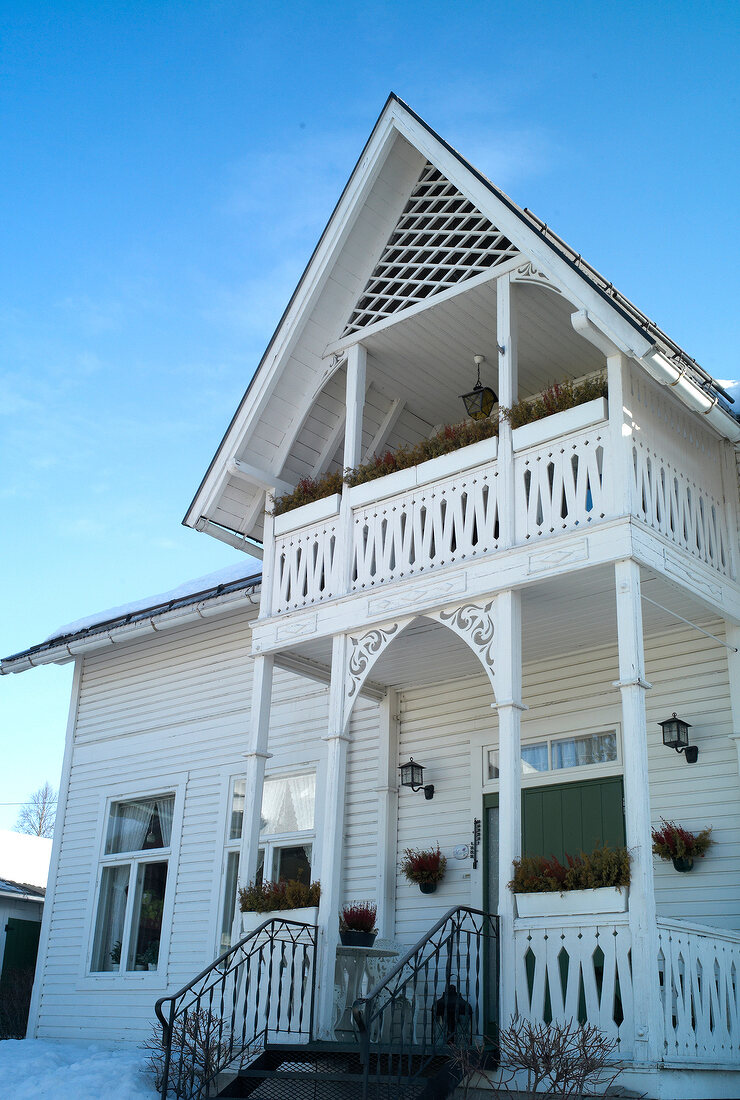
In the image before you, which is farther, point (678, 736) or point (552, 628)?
point (552, 628)

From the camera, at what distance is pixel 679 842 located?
27.8 feet

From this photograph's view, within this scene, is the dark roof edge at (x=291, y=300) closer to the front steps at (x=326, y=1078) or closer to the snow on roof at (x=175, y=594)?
the snow on roof at (x=175, y=594)

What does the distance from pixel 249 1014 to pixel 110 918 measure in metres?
5.56

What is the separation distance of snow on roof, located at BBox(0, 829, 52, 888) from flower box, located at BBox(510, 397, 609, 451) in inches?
784

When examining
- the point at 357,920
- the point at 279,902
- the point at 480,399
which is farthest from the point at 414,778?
the point at 480,399

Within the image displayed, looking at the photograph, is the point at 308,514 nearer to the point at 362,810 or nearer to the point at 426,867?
the point at 362,810

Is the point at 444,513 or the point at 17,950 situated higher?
the point at 444,513

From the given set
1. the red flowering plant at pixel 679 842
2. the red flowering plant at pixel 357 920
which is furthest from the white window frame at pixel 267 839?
the red flowering plant at pixel 679 842

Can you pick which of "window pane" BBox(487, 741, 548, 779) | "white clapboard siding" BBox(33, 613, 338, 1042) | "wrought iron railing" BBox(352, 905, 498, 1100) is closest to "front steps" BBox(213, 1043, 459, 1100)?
"wrought iron railing" BBox(352, 905, 498, 1100)

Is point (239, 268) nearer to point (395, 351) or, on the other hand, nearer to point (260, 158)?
point (260, 158)

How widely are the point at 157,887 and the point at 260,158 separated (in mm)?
8253

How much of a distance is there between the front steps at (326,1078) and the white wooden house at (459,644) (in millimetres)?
567

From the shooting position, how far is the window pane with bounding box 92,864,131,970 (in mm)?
13023

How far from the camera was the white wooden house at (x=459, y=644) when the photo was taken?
294 inches
